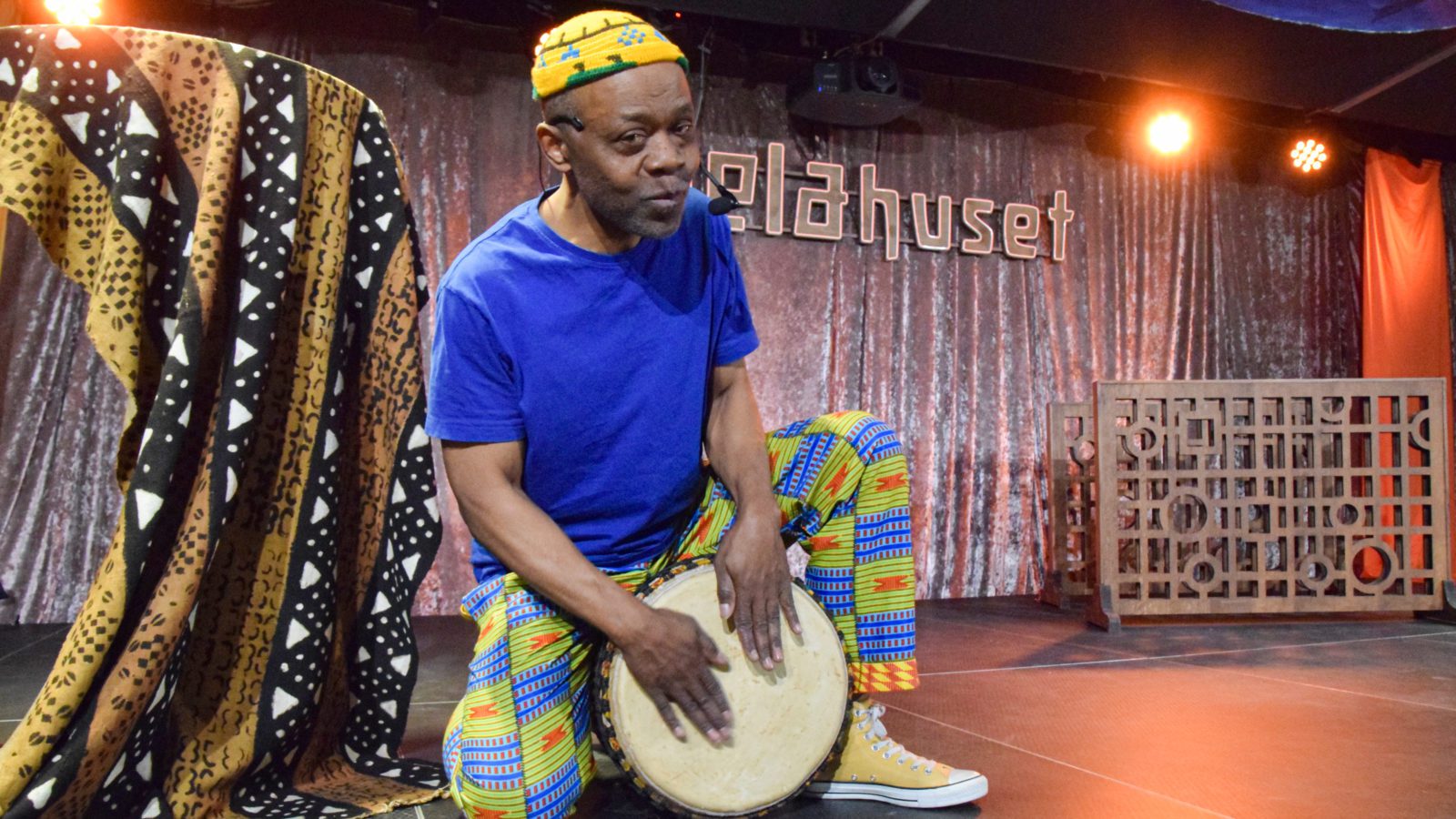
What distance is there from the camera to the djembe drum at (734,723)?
1.58m

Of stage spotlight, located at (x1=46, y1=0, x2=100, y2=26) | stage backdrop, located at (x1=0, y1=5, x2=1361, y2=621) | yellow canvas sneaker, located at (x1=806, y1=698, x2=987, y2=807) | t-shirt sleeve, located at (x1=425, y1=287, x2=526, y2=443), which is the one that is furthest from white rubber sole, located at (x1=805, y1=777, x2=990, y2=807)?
stage spotlight, located at (x1=46, y1=0, x2=100, y2=26)

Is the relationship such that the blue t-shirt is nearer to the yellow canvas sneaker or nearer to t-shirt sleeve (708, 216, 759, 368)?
t-shirt sleeve (708, 216, 759, 368)

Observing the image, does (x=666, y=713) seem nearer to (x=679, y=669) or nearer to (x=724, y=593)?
(x=679, y=669)

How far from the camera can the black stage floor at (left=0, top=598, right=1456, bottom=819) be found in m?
1.86

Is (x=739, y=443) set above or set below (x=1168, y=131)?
below

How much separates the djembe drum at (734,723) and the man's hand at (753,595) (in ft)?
0.06

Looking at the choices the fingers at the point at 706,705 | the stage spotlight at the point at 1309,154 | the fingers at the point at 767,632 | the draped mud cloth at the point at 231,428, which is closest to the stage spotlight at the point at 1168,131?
the stage spotlight at the point at 1309,154

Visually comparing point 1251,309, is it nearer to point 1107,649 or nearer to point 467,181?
point 1107,649

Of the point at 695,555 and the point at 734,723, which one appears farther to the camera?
the point at 695,555

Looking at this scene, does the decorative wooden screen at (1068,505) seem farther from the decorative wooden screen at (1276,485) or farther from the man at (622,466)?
the man at (622,466)

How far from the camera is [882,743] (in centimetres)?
186

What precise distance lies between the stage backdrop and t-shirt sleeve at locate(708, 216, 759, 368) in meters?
3.30

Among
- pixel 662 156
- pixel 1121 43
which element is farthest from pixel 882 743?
pixel 1121 43

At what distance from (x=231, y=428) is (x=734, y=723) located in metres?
0.93
